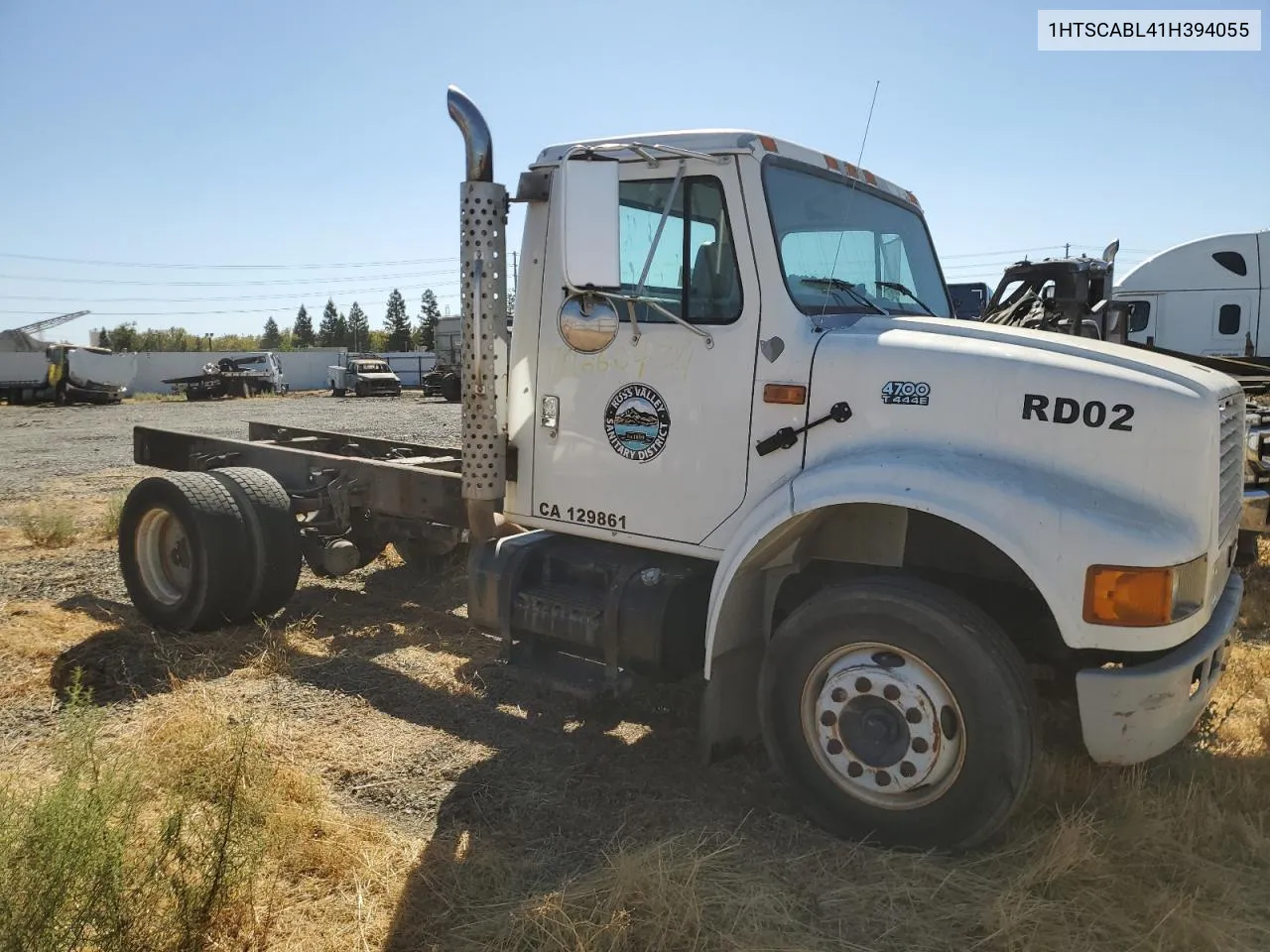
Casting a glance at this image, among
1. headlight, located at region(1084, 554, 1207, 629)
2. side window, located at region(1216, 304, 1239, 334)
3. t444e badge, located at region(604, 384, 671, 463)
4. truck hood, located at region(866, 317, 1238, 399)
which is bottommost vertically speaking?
headlight, located at region(1084, 554, 1207, 629)

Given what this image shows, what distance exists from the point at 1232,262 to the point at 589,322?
1463cm

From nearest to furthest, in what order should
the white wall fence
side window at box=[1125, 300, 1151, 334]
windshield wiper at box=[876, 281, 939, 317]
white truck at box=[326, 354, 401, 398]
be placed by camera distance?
1. windshield wiper at box=[876, 281, 939, 317]
2. side window at box=[1125, 300, 1151, 334]
3. white truck at box=[326, 354, 401, 398]
4. the white wall fence

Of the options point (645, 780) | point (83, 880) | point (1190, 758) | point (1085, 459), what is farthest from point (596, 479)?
point (1190, 758)

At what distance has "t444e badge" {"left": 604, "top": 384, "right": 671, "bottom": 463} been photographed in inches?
156

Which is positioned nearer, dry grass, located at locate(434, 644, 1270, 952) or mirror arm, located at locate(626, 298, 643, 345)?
dry grass, located at locate(434, 644, 1270, 952)

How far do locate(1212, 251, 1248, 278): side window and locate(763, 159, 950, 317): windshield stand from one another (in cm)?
1291

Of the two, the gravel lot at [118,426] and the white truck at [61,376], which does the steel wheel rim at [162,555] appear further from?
the white truck at [61,376]

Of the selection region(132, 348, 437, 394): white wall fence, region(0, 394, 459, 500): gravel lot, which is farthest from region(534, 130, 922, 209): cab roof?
region(132, 348, 437, 394): white wall fence

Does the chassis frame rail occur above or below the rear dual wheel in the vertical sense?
above

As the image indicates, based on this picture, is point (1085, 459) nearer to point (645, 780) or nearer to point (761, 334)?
point (761, 334)

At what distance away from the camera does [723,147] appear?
379 cm

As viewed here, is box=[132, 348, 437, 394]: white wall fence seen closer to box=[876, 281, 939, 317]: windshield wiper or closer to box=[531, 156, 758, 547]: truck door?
box=[531, 156, 758, 547]: truck door

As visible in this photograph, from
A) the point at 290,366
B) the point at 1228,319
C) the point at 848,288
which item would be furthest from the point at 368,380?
the point at 848,288

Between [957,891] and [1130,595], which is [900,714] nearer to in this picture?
[957,891]
